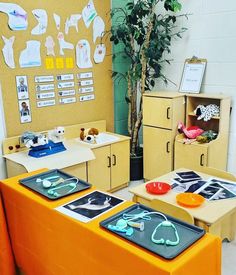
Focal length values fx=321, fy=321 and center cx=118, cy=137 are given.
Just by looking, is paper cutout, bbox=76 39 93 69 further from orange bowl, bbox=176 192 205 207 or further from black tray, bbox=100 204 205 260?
black tray, bbox=100 204 205 260

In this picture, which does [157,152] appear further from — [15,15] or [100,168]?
[15,15]

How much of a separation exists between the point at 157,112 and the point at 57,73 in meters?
1.26

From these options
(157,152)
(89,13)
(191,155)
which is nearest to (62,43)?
(89,13)

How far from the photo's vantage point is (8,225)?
6.55 feet

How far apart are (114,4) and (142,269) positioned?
3692 millimetres

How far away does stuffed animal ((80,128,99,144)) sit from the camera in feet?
12.1

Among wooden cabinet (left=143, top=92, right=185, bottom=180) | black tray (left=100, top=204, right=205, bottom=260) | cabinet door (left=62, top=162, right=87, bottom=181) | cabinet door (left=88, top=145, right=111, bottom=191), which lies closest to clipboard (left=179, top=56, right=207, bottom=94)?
wooden cabinet (left=143, top=92, right=185, bottom=180)

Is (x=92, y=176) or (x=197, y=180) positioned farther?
(x=92, y=176)

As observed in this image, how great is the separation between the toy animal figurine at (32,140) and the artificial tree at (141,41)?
1.42m

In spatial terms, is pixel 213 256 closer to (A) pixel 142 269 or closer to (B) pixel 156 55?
(A) pixel 142 269

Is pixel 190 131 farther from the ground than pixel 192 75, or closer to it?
closer to it

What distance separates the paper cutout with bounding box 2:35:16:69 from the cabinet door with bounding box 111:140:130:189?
1.43 meters

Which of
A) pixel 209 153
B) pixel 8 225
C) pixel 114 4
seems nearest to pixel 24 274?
pixel 8 225

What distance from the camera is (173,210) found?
2023mm
